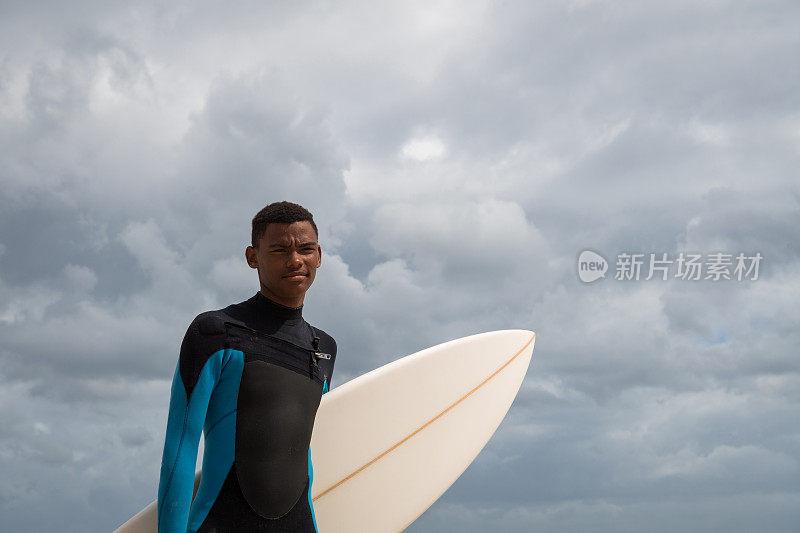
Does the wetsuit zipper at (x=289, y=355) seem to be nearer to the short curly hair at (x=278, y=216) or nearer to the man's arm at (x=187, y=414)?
the man's arm at (x=187, y=414)

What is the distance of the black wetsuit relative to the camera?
2303 millimetres

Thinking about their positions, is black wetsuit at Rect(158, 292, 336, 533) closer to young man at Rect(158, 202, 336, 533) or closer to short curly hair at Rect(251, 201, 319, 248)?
young man at Rect(158, 202, 336, 533)

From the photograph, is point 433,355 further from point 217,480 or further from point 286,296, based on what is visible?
point 217,480

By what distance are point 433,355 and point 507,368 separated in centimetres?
67

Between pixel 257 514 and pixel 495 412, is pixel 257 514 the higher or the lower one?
the lower one

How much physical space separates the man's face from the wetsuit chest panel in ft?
0.93

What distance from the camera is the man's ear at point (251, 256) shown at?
268 cm

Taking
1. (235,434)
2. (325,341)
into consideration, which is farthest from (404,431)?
(235,434)

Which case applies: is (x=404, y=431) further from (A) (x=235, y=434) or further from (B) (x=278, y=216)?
(B) (x=278, y=216)

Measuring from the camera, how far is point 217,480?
2.34m

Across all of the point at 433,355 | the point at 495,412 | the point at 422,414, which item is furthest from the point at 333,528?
the point at 495,412

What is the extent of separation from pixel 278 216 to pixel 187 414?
776mm

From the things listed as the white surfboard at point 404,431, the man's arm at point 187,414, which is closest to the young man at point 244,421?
the man's arm at point 187,414

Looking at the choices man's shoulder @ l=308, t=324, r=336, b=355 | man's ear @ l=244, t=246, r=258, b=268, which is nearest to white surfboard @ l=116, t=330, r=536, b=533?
man's shoulder @ l=308, t=324, r=336, b=355
